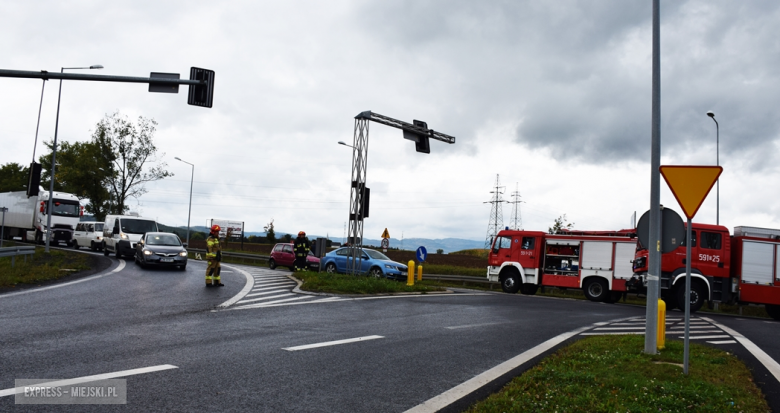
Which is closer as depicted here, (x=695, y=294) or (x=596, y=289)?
(x=695, y=294)

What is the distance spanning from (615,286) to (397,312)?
1230cm

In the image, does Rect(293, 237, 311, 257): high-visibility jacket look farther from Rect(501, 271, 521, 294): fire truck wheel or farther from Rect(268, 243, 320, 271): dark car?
Rect(501, 271, 521, 294): fire truck wheel

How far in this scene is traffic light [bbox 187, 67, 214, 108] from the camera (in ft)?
48.0

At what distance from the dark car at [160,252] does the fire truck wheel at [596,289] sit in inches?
608

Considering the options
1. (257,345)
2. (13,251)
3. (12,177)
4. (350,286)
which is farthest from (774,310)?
(12,177)

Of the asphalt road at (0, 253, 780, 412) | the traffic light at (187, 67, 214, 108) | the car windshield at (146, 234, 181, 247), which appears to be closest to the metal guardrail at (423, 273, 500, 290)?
the car windshield at (146, 234, 181, 247)

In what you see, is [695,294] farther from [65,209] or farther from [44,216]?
[65,209]

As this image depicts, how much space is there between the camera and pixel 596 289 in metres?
23.0

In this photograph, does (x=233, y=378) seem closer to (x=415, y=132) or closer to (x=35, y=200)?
(x=415, y=132)

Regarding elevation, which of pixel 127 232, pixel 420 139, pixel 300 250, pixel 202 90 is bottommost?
pixel 300 250

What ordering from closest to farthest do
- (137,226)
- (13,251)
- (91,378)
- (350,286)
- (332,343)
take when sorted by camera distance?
(91,378), (332,343), (350,286), (13,251), (137,226)

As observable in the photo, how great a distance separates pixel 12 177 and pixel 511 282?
8901 centimetres

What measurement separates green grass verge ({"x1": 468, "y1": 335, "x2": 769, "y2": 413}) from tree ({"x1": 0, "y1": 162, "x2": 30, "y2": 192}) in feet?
313

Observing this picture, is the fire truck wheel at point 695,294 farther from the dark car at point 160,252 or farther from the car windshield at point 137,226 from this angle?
the car windshield at point 137,226
